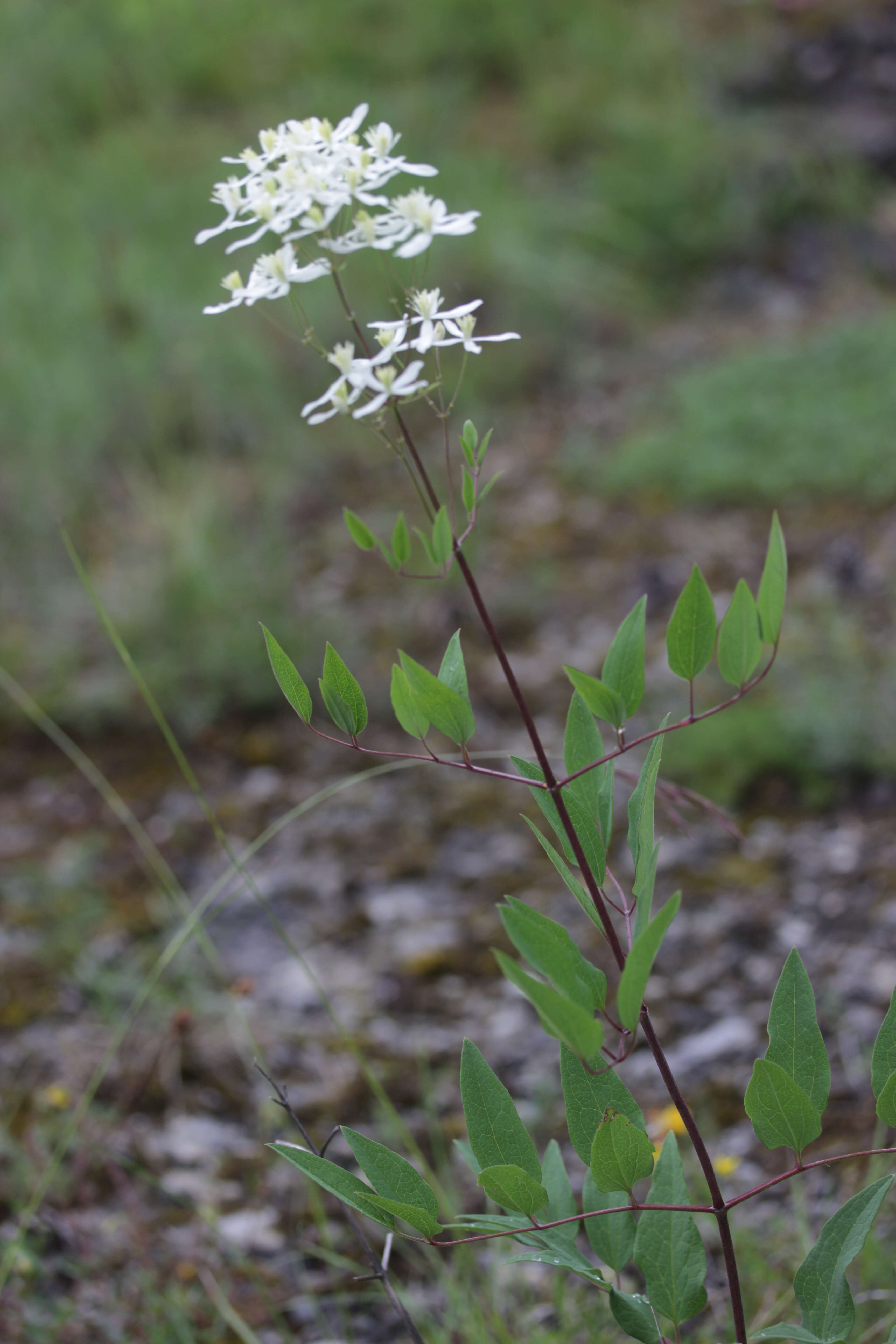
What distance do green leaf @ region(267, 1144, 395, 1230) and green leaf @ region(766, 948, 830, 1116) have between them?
0.29 metres

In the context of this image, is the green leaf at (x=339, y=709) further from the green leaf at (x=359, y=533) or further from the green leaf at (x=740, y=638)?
the green leaf at (x=740, y=638)

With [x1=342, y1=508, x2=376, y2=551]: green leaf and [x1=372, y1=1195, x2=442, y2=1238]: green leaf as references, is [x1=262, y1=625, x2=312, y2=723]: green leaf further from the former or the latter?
[x1=372, y1=1195, x2=442, y2=1238]: green leaf

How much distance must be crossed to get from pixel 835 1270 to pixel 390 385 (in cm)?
65

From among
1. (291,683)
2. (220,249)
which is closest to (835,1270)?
(291,683)

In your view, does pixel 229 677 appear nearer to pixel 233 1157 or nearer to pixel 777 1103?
pixel 233 1157

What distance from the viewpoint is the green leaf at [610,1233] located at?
803 millimetres

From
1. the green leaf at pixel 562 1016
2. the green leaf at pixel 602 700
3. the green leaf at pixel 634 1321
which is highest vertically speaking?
the green leaf at pixel 602 700

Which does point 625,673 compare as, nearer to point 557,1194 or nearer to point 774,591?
point 774,591

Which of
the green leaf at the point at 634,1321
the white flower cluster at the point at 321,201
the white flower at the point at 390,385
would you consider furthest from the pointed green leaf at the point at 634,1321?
the white flower cluster at the point at 321,201

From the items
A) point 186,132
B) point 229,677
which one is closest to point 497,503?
point 229,677

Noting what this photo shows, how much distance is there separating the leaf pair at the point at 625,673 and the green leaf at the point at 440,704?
83 millimetres

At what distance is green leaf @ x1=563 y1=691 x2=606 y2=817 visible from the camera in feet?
2.65

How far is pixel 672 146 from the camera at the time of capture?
15.7ft

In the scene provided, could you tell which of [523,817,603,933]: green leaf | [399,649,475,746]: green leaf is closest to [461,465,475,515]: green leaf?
[399,649,475,746]: green leaf
